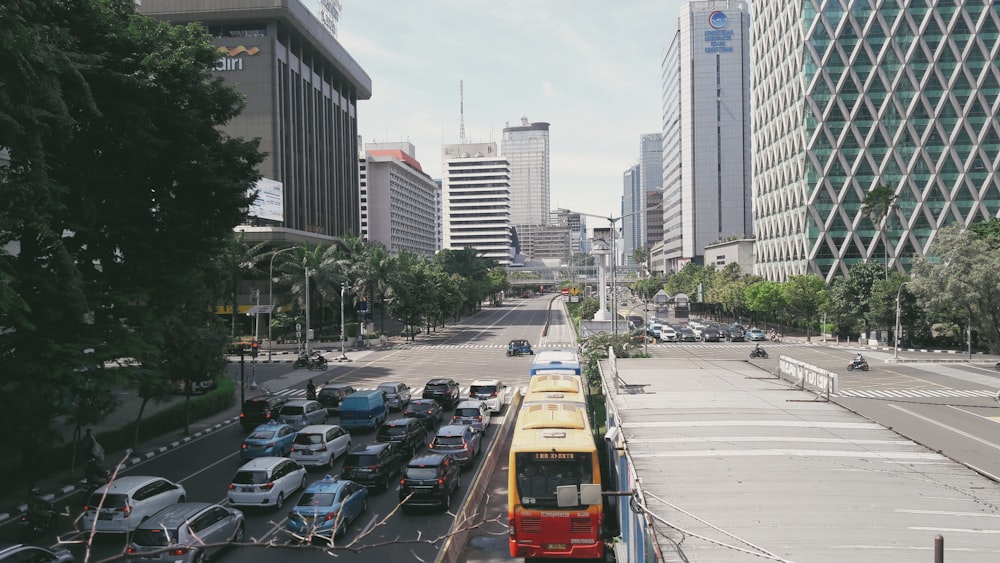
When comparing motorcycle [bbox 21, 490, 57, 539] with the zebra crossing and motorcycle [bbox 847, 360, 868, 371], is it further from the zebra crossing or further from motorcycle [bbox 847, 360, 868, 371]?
motorcycle [bbox 847, 360, 868, 371]

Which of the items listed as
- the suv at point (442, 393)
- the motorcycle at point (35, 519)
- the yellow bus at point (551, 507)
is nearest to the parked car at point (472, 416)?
the suv at point (442, 393)

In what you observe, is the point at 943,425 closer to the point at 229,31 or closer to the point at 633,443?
the point at 633,443

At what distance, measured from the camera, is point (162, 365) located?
25.9 m

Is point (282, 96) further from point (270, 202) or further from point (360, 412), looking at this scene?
point (360, 412)

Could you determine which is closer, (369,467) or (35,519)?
(35,519)

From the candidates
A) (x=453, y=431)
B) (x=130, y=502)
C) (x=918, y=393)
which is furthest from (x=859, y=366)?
(x=130, y=502)

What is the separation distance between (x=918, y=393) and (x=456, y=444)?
3219cm

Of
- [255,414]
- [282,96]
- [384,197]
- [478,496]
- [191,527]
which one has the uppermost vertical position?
[282,96]

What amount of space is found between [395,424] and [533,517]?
12996mm

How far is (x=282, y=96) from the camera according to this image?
91.5 meters

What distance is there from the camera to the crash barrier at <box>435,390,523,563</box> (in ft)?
48.4

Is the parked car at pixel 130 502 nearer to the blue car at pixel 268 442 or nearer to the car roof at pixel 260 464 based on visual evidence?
the car roof at pixel 260 464

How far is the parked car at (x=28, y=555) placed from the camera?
13305 mm

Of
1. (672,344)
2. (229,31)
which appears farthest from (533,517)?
(229,31)
